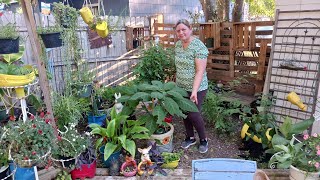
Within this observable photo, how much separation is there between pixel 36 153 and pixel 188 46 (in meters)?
1.68

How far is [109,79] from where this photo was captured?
5367 mm

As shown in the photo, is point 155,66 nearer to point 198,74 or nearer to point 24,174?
point 198,74

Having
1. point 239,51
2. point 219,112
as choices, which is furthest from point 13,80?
point 239,51

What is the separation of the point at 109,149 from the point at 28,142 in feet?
2.59

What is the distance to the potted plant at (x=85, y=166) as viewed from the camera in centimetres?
237

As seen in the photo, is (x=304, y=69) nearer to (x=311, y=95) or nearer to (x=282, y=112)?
(x=311, y=95)

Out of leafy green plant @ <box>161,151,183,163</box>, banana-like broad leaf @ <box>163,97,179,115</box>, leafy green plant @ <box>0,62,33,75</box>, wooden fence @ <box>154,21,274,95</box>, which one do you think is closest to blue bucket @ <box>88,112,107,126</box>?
leafy green plant @ <box>161,151,183,163</box>

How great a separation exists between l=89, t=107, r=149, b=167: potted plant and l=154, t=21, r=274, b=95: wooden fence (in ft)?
6.90

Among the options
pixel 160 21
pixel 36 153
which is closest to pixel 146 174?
pixel 36 153

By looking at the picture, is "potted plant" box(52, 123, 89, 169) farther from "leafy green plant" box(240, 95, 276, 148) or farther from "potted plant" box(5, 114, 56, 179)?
"leafy green plant" box(240, 95, 276, 148)

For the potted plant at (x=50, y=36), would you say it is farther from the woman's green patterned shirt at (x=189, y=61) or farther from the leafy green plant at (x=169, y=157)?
the leafy green plant at (x=169, y=157)

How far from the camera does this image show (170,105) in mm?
2498

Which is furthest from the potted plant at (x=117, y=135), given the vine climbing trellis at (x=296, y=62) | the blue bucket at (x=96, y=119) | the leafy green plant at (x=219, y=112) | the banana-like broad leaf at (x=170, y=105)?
the vine climbing trellis at (x=296, y=62)

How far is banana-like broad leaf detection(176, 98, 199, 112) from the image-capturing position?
102 inches
